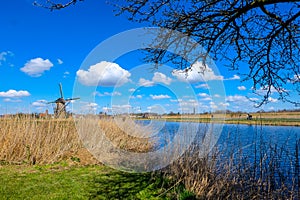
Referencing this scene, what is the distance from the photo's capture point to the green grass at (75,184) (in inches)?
174

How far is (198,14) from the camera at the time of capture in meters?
4.48

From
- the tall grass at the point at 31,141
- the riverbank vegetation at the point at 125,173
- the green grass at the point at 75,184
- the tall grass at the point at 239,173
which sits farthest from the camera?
the tall grass at the point at 31,141

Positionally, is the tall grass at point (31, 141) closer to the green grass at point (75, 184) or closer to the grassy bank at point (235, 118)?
the green grass at point (75, 184)

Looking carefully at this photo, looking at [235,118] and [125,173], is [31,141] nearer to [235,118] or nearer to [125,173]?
[125,173]

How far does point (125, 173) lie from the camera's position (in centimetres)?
616

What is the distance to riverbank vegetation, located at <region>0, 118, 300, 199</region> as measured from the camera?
3758mm

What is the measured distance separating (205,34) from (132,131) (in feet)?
24.1

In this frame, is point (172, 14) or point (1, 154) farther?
point (1, 154)

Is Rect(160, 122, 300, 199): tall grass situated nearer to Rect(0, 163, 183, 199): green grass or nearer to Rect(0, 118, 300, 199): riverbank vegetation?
Rect(0, 118, 300, 199): riverbank vegetation

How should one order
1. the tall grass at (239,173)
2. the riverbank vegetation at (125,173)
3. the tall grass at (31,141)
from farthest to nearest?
the tall grass at (31,141) < the riverbank vegetation at (125,173) < the tall grass at (239,173)

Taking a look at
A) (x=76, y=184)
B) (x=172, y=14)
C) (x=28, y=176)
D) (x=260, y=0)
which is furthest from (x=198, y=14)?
(x=28, y=176)

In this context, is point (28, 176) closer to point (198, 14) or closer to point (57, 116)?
point (57, 116)

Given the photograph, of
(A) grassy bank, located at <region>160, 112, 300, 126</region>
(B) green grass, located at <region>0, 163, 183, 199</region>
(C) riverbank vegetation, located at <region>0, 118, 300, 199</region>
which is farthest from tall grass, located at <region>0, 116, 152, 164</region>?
(A) grassy bank, located at <region>160, 112, 300, 126</region>

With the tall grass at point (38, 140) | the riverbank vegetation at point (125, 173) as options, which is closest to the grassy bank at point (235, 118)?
the riverbank vegetation at point (125, 173)
